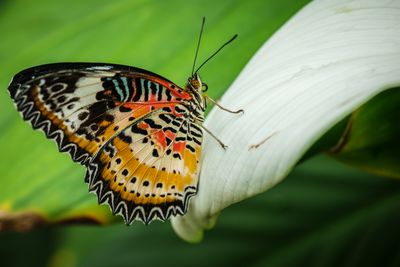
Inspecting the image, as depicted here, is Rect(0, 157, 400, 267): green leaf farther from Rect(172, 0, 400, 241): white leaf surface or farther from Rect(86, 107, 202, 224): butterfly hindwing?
Rect(172, 0, 400, 241): white leaf surface

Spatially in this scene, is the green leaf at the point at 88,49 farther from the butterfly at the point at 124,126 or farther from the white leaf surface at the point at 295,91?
the white leaf surface at the point at 295,91

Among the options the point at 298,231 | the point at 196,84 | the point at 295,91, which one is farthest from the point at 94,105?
the point at 298,231

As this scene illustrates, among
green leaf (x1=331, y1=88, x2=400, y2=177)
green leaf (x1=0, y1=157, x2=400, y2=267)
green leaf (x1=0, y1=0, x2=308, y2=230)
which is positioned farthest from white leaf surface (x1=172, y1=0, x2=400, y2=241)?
green leaf (x1=0, y1=157, x2=400, y2=267)

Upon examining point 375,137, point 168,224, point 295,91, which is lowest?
point 168,224

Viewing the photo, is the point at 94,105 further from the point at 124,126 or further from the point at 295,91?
the point at 295,91

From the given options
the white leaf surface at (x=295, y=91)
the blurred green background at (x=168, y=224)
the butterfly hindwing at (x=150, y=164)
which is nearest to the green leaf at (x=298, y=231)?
the blurred green background at (x=168, y=224)

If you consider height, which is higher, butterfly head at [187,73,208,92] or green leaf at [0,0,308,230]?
green leaf at [0,0,308,230]

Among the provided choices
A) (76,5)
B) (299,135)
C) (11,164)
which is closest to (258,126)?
(299,135)
